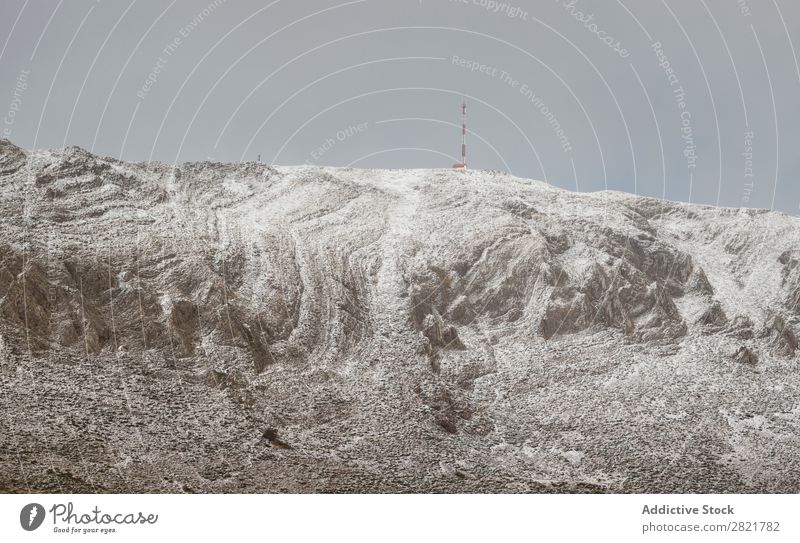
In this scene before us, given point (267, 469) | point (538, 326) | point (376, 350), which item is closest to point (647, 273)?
point (538, 326)

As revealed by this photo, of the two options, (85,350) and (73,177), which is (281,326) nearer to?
(85,350)
